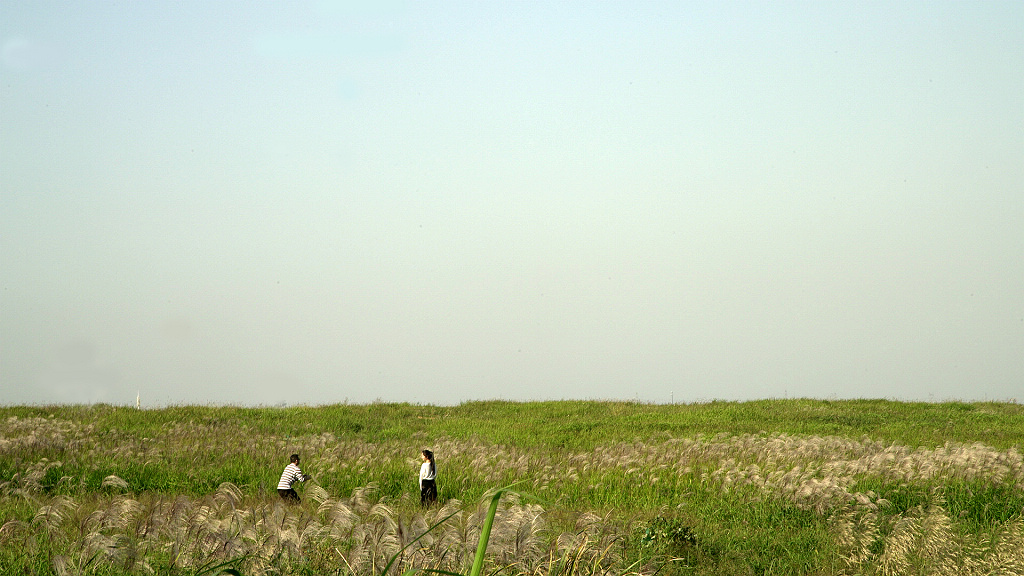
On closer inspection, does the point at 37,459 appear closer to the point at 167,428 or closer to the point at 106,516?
the point at 167,428

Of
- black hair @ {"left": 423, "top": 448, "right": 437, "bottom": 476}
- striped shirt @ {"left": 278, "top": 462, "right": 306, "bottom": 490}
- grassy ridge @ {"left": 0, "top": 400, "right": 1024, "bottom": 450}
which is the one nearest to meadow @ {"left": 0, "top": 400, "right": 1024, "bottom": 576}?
grassy ridge @ {"left": 0, "top": 400, "right": 1024, "bottom": 450}

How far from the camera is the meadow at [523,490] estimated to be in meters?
7.27

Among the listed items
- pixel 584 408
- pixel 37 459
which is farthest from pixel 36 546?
pixel 584 408

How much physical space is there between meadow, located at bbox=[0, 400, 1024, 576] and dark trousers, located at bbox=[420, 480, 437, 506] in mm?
360

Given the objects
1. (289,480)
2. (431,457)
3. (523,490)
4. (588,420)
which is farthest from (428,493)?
(588,420)

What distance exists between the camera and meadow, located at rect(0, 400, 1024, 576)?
286 inches

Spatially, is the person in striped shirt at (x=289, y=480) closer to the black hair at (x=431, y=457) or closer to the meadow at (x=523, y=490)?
the meadow at (x=523, y=490)

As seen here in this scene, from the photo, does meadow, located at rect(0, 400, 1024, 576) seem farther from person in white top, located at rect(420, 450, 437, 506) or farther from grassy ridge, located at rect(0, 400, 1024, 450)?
person in white top, located at rect(420, 450, 437, 506)

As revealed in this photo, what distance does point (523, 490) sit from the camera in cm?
1481

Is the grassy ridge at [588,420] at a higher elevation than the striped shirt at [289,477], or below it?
higher

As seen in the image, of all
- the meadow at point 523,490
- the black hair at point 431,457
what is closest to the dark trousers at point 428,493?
the black hair at point 431,457

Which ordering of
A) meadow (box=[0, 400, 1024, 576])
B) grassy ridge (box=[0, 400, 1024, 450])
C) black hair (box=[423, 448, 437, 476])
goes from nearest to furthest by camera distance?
meadow (box=[0, 400, 1024, 576]) < black hair (box=[423, 448, 437, 476]) < grassy ridge (box=[0, 400, 1024, 450])

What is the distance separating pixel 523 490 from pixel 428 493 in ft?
6.49

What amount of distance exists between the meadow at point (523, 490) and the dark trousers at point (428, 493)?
360 millimetres
